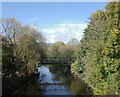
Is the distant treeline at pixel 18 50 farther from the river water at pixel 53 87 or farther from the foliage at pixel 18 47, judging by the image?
the river water at pixel 53 87

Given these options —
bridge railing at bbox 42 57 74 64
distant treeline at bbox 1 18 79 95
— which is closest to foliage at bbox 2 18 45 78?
distant treeline at bbox 1 18 79 95

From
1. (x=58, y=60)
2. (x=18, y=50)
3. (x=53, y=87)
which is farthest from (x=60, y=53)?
(x=53, y=87)

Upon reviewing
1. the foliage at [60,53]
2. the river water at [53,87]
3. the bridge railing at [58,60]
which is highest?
the foliage at [60,53]

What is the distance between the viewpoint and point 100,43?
541 cm

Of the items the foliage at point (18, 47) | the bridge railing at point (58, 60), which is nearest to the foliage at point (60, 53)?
the bridge railing at point (58, 60)

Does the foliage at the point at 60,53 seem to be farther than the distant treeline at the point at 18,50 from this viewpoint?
Yes

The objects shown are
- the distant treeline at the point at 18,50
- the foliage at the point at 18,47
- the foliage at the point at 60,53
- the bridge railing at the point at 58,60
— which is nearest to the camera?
the distant treeline at the point at 18,50

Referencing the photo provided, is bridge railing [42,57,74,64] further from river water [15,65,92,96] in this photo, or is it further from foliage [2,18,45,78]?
river water [15,65,92,96]

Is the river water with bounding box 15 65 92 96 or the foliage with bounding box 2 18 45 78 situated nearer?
the river water with bounding box 15 65 92 96

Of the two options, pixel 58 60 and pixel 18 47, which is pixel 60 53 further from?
pixel 18 47

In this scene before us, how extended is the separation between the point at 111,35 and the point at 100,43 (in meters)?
0.76

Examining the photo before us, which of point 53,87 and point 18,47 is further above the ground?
point 18,47

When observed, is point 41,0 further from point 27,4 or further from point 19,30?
point 19,30

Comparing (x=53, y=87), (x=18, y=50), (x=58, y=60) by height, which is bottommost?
(x=53, y=87)
